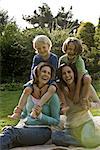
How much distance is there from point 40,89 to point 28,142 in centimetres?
51

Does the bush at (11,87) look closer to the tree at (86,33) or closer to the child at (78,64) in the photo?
the tree at (86,33)

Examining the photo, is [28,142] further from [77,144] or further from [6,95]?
[6,95]

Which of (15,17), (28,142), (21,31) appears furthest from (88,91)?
(15,17)

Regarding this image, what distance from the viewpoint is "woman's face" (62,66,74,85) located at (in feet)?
11.2

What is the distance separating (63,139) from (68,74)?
0.62m

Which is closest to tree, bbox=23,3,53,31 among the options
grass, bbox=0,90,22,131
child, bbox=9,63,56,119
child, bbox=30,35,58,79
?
grass, bbox=0,90,22,131

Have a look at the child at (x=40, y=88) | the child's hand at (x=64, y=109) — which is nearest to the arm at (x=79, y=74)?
the child's hand at (x=64, y=109)

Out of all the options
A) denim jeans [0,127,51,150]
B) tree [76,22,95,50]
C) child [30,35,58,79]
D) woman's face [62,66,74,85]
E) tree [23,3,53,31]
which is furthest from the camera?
tree [23,3,53,31]

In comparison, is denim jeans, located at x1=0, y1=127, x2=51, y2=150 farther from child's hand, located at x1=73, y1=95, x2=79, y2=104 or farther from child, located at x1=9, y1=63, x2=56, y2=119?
child's hand, located at x1=73, y1=95, x2=79, y2=104

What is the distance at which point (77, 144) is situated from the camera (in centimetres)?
342

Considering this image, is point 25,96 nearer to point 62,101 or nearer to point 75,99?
point 62,101

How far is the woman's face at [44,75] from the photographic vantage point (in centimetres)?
346

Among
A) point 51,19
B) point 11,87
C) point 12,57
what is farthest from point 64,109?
point 51,19

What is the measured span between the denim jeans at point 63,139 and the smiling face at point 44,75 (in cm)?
50
